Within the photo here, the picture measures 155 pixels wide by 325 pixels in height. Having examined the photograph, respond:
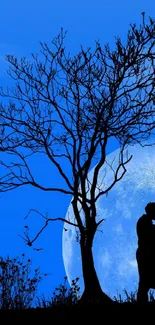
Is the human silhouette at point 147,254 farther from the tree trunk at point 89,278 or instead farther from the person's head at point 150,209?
the tree trunk at point 89,278

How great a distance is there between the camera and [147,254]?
407 inches

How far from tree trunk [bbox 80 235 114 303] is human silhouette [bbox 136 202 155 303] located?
4.96 meters

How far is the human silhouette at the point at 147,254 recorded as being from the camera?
405 inches

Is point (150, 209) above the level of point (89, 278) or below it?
below

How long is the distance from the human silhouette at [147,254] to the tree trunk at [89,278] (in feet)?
16.3

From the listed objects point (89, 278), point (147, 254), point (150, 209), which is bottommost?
point (147, 254)

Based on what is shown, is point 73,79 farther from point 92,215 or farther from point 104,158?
point 92,215

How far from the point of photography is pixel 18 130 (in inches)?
708

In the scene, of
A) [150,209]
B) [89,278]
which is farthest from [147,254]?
[89,278]

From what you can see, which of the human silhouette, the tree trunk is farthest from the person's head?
the tree trunk

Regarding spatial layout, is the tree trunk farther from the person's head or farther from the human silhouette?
the person's head

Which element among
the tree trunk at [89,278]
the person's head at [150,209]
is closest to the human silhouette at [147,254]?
the person's head at [150,209]

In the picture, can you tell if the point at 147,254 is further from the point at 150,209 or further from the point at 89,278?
the point at 89,278

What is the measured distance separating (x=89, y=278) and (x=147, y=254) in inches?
224
